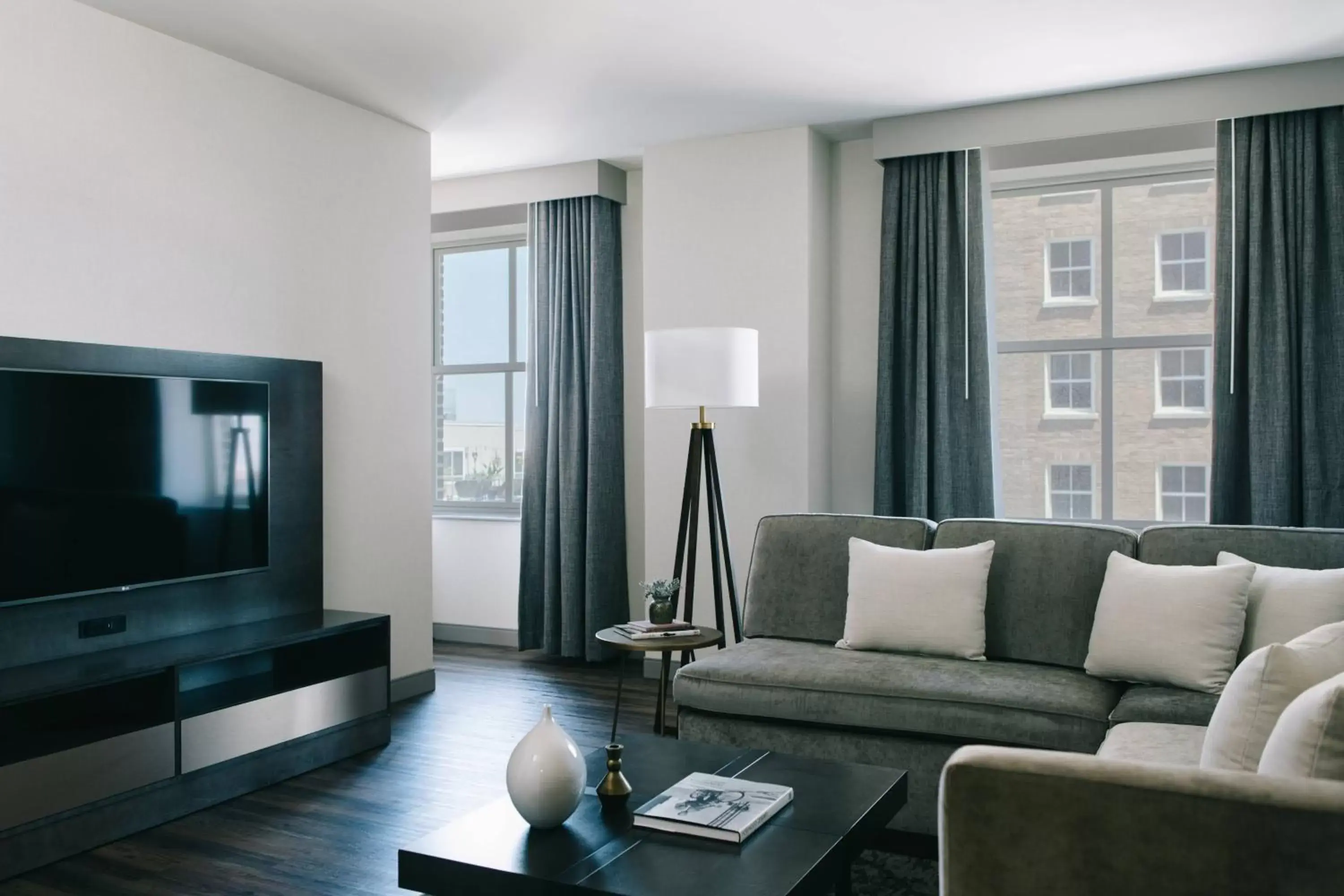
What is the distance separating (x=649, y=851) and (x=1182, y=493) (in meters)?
4.16

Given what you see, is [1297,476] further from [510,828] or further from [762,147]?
[510,828]

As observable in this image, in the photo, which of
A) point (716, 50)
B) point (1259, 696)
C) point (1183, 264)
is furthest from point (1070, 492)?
point (1259, 696)

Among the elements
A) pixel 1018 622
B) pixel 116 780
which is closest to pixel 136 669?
pixel 116 780

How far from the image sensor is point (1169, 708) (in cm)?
296

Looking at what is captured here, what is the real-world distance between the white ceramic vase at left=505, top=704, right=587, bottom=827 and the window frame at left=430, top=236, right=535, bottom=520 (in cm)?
424

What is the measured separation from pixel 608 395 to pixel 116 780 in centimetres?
331

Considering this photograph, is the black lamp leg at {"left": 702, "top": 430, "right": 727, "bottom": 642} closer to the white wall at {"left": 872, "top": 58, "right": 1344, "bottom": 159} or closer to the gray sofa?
the gray sofa

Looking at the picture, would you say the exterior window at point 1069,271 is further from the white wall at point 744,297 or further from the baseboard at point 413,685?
the baseboard at point 413,685

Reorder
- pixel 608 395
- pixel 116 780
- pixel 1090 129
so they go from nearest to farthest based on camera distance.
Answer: pixel 116 780 → pixel 1090 129 → pixel 608 395

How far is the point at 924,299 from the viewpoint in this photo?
504cm

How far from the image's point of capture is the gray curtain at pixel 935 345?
4969 mm

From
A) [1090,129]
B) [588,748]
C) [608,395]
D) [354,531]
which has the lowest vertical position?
[588,748]

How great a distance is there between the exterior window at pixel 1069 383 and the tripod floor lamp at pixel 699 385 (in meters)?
1.75

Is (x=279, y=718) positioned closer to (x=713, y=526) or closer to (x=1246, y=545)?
(x=713, y=526)
